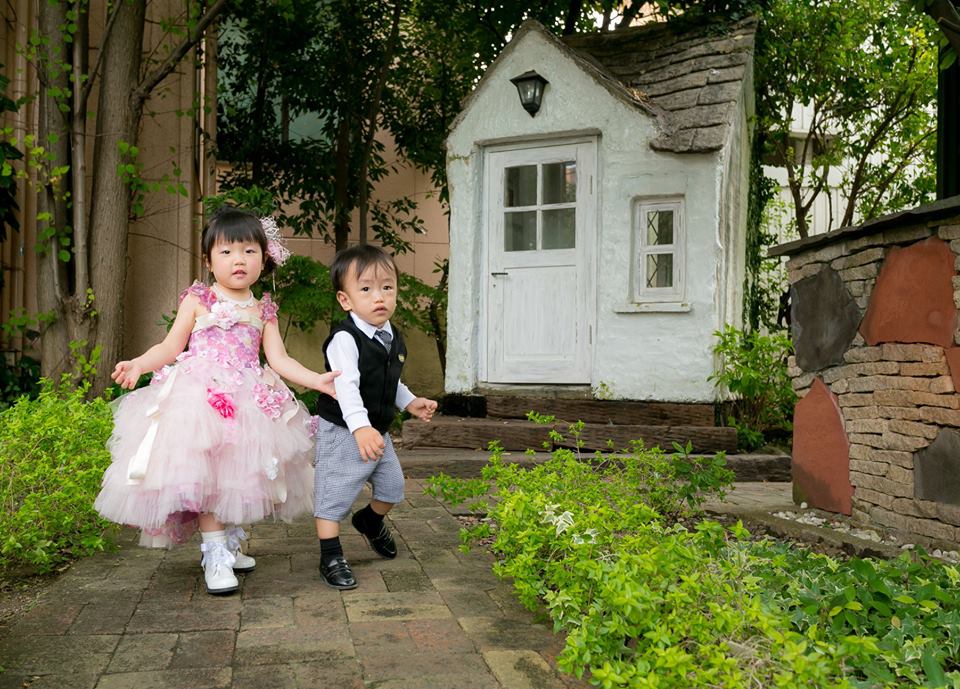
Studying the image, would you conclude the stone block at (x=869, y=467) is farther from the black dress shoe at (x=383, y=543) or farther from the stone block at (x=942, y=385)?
the black dress shoe at (x=383, y=543)

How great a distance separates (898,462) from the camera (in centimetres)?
429

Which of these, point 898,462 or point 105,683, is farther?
point 898,462

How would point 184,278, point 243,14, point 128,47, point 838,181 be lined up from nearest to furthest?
1. point 128,47
2. point 184,278
3. point 243,14
4. point 838,181

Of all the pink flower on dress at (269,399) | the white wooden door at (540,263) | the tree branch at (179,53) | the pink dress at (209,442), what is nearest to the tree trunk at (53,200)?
the tree branch at (179,53)

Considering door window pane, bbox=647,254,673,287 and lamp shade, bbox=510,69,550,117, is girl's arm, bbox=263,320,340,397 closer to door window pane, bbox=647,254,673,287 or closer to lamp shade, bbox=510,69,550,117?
door window pane, bbox=647,254,673,287

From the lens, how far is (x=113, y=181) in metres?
7.35

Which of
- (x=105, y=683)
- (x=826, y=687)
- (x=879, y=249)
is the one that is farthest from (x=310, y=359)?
(x=826, y=687)

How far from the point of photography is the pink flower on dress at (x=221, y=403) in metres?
3.45

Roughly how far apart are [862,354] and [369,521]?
8.42 ft

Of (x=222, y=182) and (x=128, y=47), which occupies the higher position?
(x=128, y=47)

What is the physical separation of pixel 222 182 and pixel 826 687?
9.18 metres

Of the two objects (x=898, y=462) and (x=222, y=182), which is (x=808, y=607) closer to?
(x=898, y=462)

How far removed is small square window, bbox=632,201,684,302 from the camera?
718 cm

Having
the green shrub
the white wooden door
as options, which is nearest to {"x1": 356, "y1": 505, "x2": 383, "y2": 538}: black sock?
the green shrub
